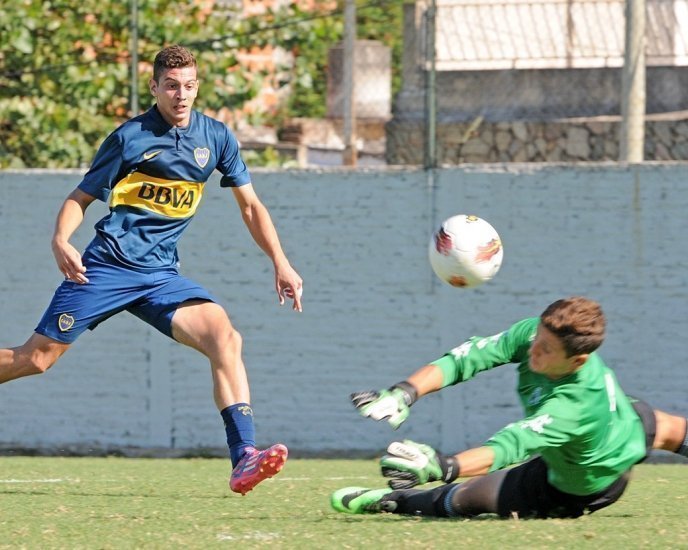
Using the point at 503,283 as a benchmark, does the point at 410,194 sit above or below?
above

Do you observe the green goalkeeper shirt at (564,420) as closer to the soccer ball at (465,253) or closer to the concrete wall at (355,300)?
the soccer ball at (465,253)

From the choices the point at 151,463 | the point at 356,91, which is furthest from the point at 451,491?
the point at 356,91

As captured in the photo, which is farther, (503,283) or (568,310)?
(503,283)

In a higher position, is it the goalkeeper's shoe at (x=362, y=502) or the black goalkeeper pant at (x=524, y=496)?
the black goalkeeper pant at (x=524, y=496)

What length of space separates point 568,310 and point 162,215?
2.61 meters

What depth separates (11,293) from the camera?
11.5 m

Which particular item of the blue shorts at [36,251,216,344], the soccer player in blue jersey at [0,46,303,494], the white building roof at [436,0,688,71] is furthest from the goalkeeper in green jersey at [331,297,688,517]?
the white building roof at [436,0,688,71]

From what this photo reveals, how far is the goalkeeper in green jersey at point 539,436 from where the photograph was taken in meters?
5.20

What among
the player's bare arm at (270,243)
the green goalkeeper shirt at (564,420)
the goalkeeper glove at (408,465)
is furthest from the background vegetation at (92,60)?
the goalkeeper glove at (408,465)

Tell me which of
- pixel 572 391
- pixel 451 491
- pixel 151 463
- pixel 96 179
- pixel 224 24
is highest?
pixel 224 24

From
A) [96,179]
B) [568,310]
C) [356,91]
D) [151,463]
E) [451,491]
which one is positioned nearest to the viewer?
[568,310]

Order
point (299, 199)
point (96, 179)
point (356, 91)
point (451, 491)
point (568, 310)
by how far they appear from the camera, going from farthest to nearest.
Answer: point (356, 91), point (299, 199), point (96, 179), point (451, 491), point (568, 310)

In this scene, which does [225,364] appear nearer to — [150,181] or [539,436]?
[150,181]

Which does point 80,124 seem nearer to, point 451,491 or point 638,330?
point 638,330
